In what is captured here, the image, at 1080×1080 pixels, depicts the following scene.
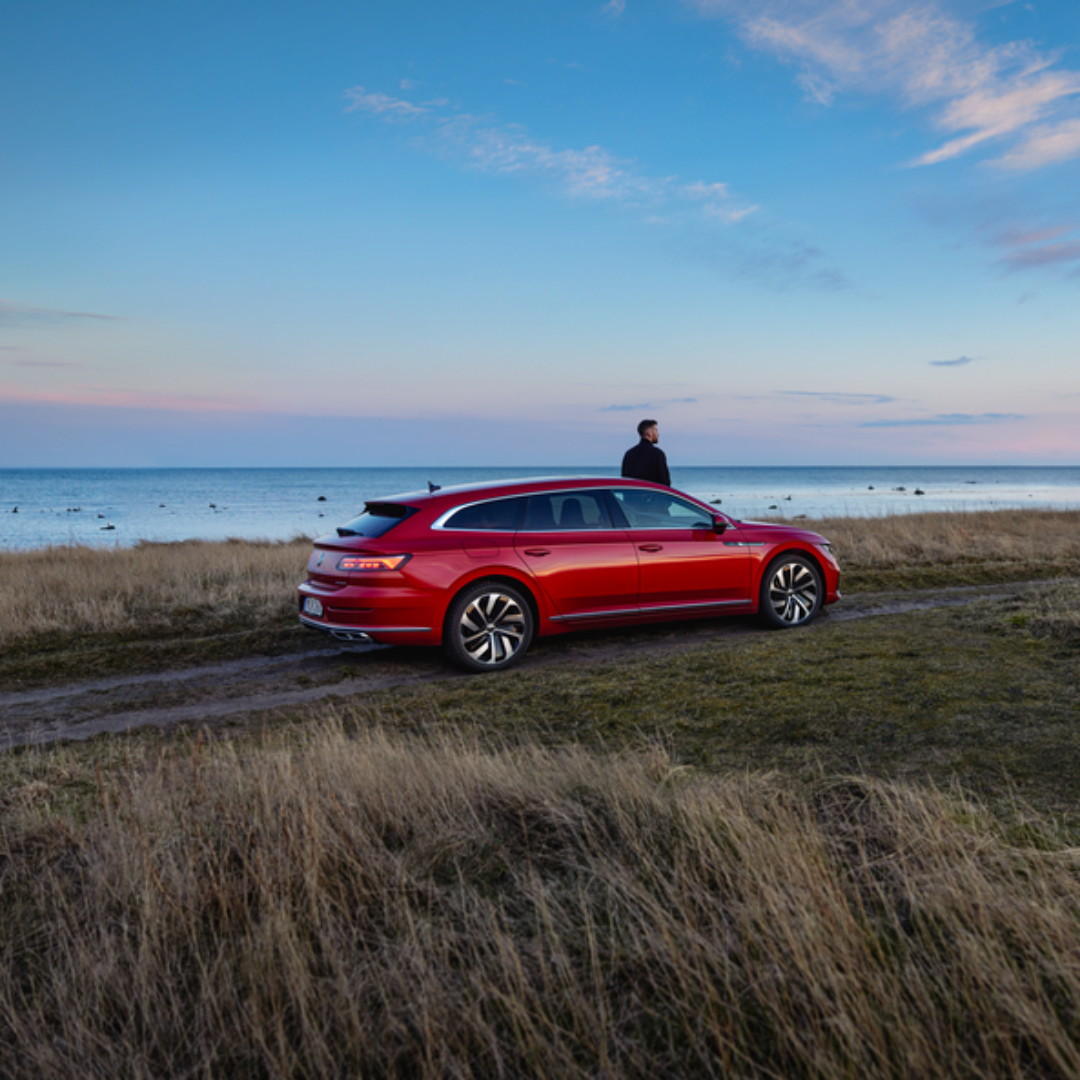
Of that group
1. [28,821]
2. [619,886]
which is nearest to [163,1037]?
[619,886]

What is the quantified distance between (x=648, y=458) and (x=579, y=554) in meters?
3.34

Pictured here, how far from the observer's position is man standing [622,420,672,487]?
11.4 meters

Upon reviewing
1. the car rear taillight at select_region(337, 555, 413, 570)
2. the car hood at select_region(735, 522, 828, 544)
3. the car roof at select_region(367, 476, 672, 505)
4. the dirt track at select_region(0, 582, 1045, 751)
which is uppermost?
the car roof at select_region(367, 476, 672, 505)

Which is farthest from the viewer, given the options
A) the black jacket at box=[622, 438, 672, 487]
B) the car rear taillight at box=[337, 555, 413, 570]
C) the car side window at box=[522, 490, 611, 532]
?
the black jacket at box=[622, 438, 672, 487]

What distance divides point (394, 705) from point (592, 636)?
3429mm

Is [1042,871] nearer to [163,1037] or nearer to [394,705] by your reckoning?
[163,1037]

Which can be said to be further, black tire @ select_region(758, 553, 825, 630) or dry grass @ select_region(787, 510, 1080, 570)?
dry grass @ select_region(787, 510, 1080, 570)

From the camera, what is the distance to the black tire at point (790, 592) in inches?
377

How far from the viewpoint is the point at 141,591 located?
480 inches

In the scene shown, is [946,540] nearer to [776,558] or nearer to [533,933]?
[776,558]

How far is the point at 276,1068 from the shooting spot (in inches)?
87.0

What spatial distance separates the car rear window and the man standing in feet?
14.1

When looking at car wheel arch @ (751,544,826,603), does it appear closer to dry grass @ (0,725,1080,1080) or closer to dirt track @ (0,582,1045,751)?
dirt track @ (0,582,1045,751)

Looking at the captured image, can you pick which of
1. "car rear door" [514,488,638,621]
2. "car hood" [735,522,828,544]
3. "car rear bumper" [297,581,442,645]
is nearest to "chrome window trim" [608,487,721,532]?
"car rear door" [514,488,638,621]
